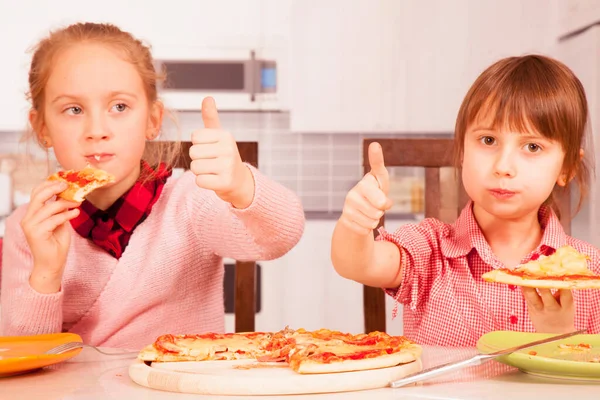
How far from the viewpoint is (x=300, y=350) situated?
88 centimetres

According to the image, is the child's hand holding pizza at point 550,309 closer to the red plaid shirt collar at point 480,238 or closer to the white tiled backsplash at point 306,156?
the red plaid shirt collar at point 480,238

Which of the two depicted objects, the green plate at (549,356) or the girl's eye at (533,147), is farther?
the girl's eye at (533,147)

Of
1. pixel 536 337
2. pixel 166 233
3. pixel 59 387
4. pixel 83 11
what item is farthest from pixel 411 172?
pixel 59 387

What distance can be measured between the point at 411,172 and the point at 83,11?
1.68 metres

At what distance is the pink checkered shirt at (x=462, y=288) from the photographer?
4.45 ft

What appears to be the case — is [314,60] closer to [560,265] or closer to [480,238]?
[480,238]

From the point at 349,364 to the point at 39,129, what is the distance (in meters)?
0.91

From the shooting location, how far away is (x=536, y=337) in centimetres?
101

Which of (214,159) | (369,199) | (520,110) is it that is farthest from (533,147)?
(214,159)

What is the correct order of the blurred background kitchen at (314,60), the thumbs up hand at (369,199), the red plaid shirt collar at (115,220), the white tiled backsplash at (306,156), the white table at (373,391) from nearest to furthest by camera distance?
the white table at (373,391)
the thumbs up hand at (369,199)
the red plaid shirt collar at (115,220)
the blurred background kitchen at (314,60)
the white tiled backsplash at (306,156)

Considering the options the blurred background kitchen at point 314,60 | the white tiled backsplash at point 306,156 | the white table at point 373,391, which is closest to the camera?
the white table at point 373,391

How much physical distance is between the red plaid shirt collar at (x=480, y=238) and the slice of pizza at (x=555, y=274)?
0.29 metres

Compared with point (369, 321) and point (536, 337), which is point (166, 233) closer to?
point (369, 321)

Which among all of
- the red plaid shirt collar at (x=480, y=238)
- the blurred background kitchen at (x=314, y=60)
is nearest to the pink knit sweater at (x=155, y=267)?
the red plaid shirt collar at (x=480, y=238)
